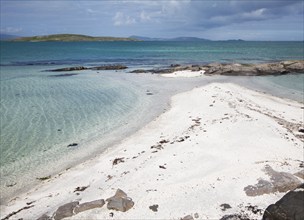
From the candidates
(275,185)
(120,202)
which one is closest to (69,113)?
(120,202)

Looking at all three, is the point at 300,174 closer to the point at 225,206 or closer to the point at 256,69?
the point at 225,206

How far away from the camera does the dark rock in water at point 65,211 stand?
34.2 feet

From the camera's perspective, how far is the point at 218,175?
1257cm

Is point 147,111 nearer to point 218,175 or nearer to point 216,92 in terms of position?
point 216,92

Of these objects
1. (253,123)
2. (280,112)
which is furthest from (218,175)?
(280,112)

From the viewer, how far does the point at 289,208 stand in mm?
6855

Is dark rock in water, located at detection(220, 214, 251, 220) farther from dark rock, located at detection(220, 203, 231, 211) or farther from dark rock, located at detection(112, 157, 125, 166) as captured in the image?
dark rock, located at detection(112, 157, 125, 166)

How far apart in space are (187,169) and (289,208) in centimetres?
704

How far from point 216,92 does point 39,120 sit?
56.0ft

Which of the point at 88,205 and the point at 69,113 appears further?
the point at 69,113

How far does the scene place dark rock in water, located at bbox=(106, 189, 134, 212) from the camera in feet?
34.6

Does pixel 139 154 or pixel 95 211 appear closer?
pixel 95 211

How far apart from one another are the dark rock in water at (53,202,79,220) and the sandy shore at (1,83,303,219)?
268 millimetres

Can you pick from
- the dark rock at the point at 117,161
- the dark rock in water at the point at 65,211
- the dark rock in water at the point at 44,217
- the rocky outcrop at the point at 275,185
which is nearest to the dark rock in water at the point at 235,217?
the rocky outcrop at the point at 275,185
